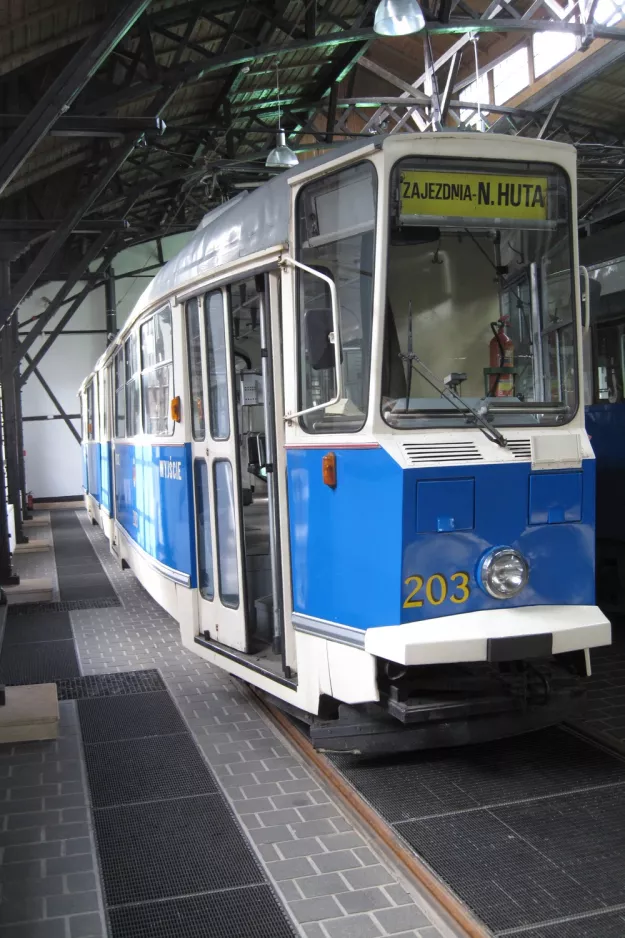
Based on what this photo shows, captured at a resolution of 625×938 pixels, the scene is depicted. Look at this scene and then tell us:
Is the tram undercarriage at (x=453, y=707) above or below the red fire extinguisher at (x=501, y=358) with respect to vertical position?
below

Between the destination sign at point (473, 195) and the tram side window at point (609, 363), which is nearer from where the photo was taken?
the destination sign at point (473, 195)

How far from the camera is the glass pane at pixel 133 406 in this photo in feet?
28.6

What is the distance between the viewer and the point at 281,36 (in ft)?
42.6

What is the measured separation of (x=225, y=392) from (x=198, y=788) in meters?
2.29

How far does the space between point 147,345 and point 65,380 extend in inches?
775

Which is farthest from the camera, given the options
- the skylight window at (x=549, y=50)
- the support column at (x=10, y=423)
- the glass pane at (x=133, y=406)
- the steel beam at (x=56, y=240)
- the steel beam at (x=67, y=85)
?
the support column at (x=10, y=423)

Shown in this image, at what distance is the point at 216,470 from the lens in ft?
19.7

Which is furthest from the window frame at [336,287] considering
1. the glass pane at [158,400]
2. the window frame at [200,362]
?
the glass pane at [158,400]

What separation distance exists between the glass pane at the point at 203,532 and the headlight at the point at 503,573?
2223 mm

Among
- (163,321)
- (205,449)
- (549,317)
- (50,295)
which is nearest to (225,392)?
(205,449)

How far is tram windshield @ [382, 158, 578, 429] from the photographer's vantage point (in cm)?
448

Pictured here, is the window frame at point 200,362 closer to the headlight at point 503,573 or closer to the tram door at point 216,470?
the tram door at point 216,470

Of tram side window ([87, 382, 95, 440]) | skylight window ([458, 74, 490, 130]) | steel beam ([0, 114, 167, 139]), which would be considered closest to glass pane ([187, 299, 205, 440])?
steel beam ([0, 114, 167, 139])

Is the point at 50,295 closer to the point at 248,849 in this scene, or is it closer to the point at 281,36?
the point at 281,36
